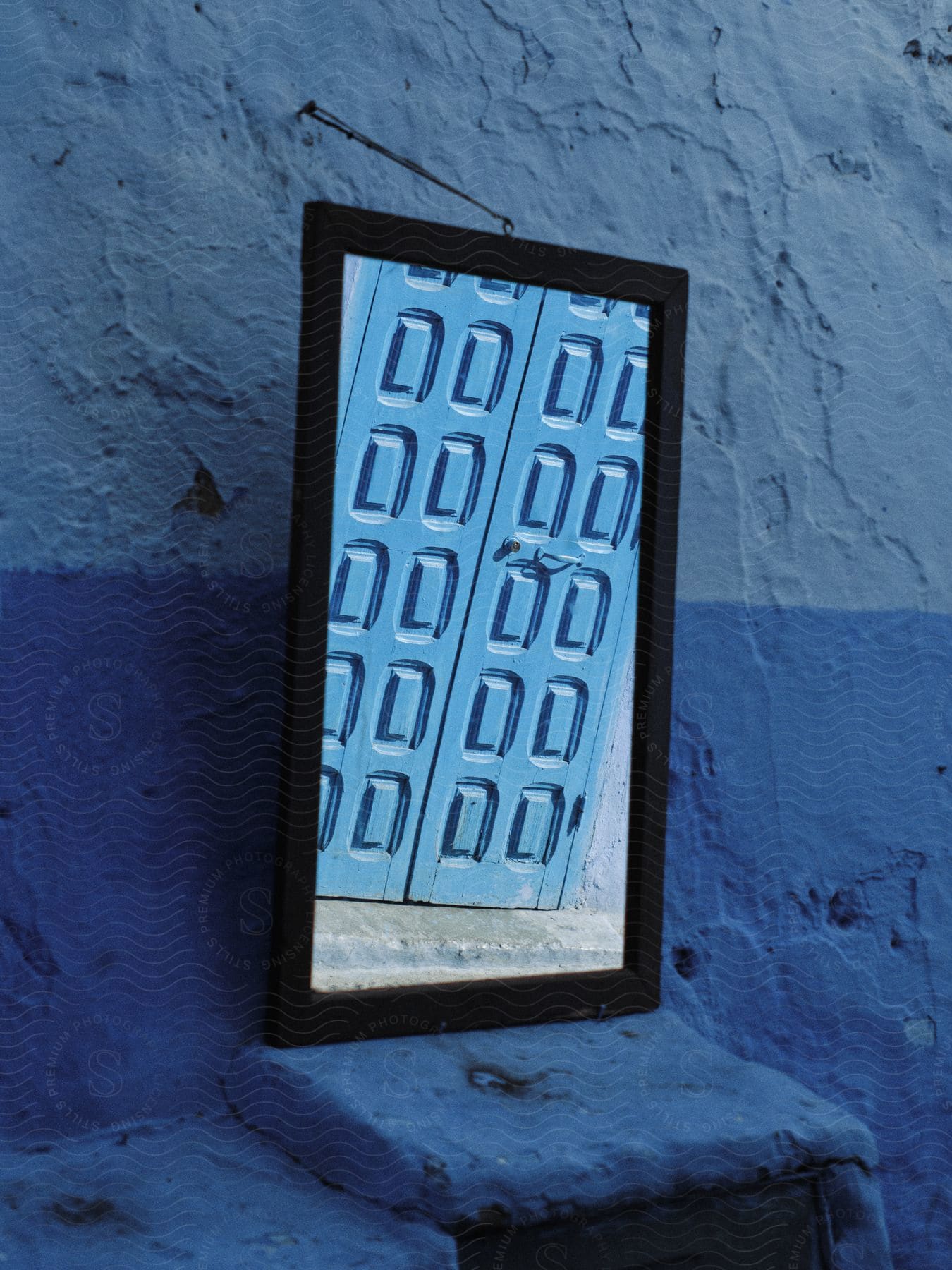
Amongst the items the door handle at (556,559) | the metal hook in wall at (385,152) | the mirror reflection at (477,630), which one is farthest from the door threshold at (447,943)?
the metal hook in wall at (385,152)

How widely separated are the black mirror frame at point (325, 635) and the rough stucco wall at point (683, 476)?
0.07 metres

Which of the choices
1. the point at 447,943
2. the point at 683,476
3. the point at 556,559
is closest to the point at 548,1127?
the point at 447,943

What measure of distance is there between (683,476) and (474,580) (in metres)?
0.33

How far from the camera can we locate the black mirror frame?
107 centimetres

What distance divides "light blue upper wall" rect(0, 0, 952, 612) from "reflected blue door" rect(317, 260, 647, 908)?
0.11 meters

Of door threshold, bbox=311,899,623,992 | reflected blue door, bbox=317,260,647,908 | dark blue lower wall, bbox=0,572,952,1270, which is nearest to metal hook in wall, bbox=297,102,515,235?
reflected blue door, bbox=317,260,647,908

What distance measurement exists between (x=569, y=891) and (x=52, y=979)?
471 millimetres

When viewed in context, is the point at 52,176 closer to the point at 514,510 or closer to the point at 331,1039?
the point at 514,510

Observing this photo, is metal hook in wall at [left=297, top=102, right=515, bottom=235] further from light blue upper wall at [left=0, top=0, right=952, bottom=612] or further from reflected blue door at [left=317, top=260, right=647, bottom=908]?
reflected blue door at [left=317, top=260, right=647, bottom=908]

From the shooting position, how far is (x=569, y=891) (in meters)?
1.19

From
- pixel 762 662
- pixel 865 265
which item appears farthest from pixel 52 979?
pixel 865 265

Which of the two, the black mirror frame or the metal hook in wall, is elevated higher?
the metal hook in wall

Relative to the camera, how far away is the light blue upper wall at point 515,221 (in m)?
1.07

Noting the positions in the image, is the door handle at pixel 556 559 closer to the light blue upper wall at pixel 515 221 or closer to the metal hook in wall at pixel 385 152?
the light blue upper wall at pixel 515 221
